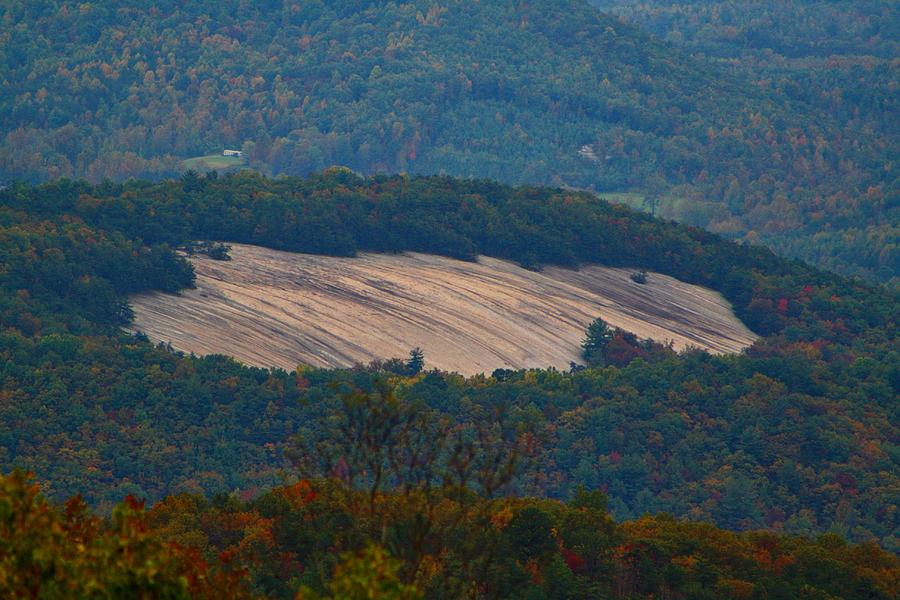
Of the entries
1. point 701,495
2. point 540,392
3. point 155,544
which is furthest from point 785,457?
point 155,544

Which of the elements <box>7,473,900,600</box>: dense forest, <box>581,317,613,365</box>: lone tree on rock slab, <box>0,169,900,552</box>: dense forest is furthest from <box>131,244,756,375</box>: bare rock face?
<box>7,473,900,600</box>: dense forest

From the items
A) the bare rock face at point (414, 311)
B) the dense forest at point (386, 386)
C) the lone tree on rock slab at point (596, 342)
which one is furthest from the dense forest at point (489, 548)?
the lone tree on rock slab at point (596, 342)

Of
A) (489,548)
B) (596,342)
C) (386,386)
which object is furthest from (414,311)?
(489,548)

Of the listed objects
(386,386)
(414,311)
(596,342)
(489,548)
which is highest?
(489,548)

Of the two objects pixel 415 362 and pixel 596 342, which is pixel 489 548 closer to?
pixel 415 362

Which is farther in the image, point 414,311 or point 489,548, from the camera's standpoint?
point 414,311

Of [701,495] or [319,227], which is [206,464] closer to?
[701,495]

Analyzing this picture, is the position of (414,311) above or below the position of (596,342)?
below
